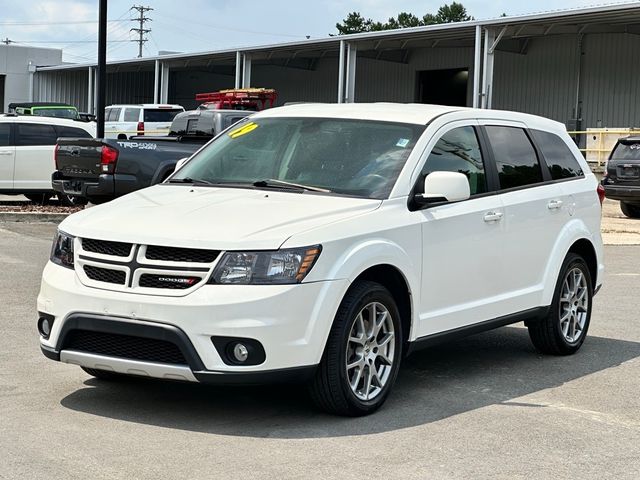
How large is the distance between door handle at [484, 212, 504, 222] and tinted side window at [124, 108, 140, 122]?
29.6 meters

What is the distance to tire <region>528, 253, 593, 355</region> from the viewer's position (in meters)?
8.02

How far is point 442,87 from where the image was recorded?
51.3 metres

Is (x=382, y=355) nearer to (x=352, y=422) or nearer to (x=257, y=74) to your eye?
(x=352, y=422)

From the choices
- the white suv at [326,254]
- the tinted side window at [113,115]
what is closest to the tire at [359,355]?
the white suv at [326,254]

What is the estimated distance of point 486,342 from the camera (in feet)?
28.7

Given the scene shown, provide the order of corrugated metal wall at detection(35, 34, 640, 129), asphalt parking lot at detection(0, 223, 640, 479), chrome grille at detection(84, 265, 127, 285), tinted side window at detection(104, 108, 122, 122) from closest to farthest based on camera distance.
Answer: asphalt parking lot at detection(0, 223, 640, 479) < chrome grille at detection(84, 265, 127, 285) < tinted side window at detection(104, 108, 122, 122) < corrugated metal wall at detection(35, 34, 640, 129)

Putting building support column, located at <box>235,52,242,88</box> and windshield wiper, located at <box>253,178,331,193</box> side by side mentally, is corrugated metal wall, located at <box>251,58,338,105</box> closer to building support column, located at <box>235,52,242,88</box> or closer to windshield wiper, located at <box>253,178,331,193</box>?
building support column, located at <box>235,52,242,88</box>

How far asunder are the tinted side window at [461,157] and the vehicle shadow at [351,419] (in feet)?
4.26

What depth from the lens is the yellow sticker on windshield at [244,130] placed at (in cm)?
739

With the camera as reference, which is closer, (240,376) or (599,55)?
(240,376)

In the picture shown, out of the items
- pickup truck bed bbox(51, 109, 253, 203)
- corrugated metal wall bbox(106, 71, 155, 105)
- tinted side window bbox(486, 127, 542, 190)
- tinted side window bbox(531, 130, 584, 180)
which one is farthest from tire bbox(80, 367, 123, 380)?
corrugated metal wall bbox(106, 71, 155, 105)

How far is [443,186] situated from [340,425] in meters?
1.55

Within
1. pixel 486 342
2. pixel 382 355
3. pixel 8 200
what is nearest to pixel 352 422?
pixel 382 355

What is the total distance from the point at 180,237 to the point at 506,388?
2595mm
